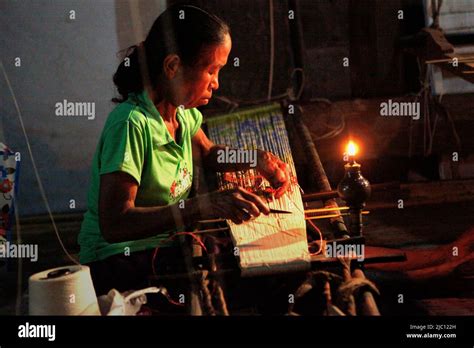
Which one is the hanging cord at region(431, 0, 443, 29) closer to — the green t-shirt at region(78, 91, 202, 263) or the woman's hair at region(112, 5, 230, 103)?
the woman's hair at region(112, 5, 230, 103)

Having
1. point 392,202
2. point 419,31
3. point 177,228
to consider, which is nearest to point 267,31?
point 419,31

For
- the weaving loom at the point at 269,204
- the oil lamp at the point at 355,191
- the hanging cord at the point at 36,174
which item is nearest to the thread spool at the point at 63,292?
the weaving loom at the point at 269,204

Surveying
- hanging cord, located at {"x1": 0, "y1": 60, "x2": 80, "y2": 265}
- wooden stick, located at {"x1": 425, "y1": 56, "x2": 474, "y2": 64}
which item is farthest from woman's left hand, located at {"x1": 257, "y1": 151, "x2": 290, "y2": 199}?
wooden stick, located at {"x1": 425, "y1": 56, "x2": 474, "y2": 64}

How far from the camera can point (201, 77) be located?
204 centimetres

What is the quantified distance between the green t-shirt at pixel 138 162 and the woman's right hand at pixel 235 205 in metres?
0.19

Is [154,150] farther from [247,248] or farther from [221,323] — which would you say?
[221,323]

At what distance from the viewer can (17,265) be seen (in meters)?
2.16

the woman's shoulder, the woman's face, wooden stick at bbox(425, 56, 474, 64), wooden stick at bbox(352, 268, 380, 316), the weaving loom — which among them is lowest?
wooden stick at bbox(352, 268, 380, 316)

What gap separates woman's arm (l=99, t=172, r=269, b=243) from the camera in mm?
1813

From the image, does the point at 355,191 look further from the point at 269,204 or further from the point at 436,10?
the point at 436,10

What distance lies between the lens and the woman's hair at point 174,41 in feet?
6.43

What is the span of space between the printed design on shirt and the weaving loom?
0.70 feet

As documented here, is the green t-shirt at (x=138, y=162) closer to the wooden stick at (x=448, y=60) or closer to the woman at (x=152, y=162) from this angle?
the woman at (x=152, y=162)

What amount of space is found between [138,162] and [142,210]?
141mm
